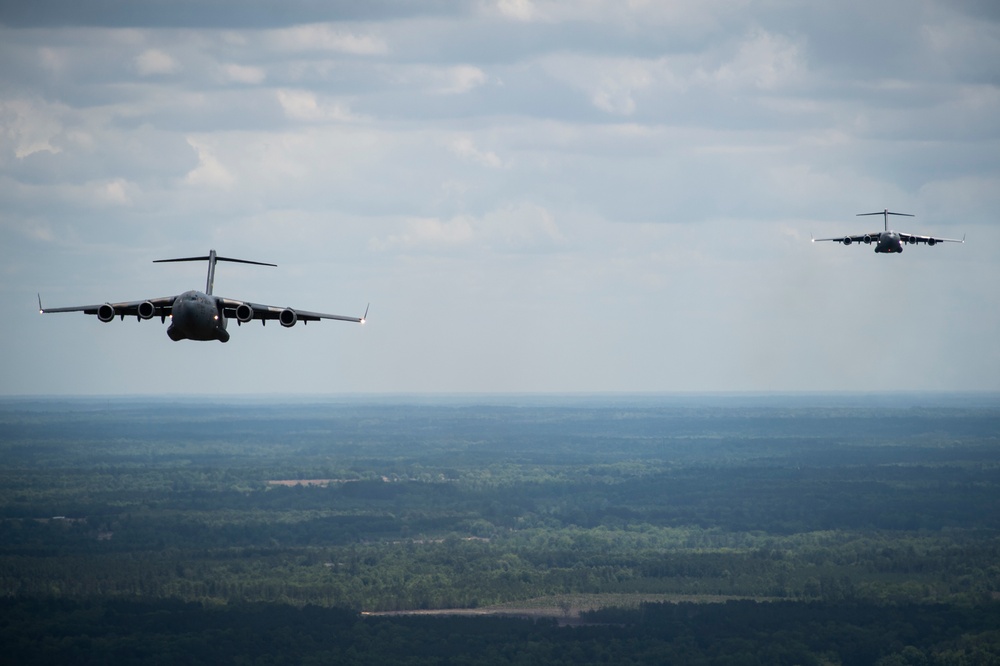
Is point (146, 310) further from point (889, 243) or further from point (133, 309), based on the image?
point (889, 243)

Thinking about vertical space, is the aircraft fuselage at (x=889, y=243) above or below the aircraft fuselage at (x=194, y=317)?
above

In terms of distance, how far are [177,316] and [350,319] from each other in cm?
862

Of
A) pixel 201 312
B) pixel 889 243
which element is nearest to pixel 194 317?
pixel 201 312

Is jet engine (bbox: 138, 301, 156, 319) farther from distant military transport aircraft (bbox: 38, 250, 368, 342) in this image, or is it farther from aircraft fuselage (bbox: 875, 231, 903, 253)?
aircraft fuselage (bbox: 875, 231, 903, 253)

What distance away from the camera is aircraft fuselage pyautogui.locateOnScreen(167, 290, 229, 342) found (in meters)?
63.0

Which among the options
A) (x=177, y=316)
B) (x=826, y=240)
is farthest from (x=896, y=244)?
(x=177, y=316)

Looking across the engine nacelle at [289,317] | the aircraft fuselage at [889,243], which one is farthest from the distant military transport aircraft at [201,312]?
the aircraft fuselage at [889,243]

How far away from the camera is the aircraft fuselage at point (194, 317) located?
2480 inches

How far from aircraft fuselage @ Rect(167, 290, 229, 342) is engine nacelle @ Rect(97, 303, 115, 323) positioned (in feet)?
15.0

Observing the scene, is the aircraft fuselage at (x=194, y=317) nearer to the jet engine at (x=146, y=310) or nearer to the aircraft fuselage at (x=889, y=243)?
the jet engine at (x=146, y=310)

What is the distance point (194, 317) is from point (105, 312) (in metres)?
6.40

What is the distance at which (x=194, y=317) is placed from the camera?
6300 centimetres

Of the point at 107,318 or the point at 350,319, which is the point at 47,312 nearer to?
the point at 107,318

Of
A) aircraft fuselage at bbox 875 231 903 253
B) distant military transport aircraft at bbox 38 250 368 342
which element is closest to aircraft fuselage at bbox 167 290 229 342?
distant military transport aircraft at bbox 38 250 368 342
